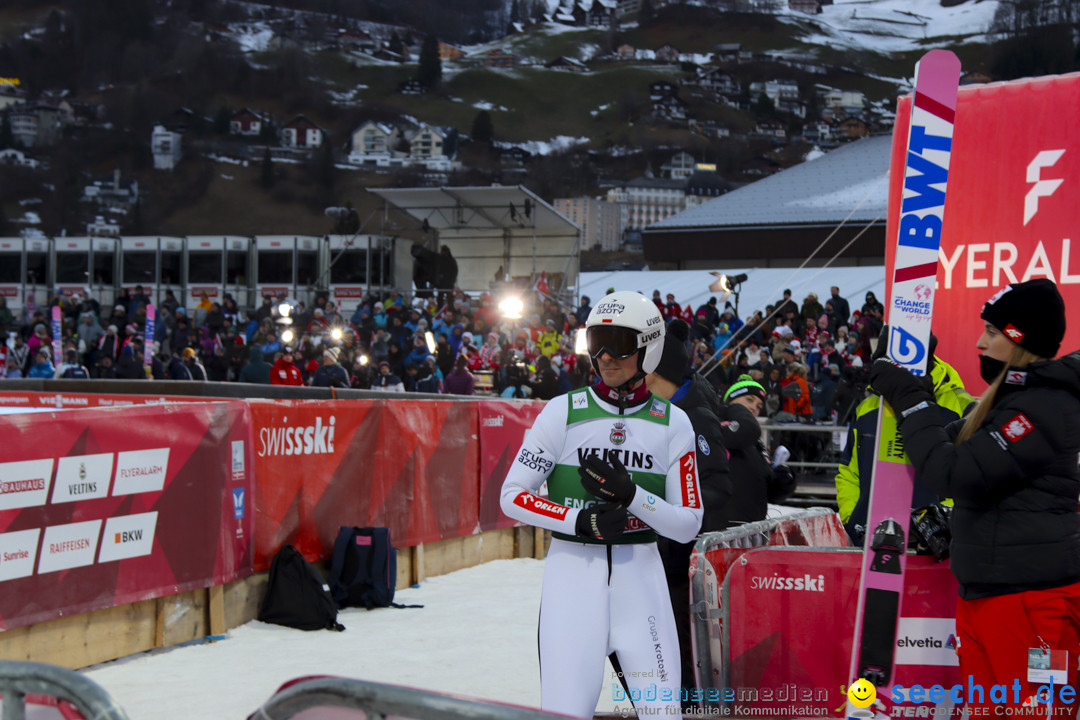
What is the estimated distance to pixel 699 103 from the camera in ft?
632

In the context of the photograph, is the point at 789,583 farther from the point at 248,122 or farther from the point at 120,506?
the point at 248,122

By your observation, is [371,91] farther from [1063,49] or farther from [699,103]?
[1063,49]

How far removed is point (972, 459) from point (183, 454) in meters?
5.18

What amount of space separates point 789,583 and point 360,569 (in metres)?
4.36

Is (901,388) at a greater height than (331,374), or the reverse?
Answer: (901,388)

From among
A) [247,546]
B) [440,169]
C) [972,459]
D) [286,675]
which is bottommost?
[286,675]

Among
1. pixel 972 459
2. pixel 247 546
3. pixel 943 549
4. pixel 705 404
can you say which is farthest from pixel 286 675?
pixel 972 459

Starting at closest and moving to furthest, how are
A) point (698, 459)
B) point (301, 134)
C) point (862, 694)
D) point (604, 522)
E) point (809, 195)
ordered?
point (604, 522) → point (862, 694) → point (698, 459) → point (809, 195) → point (301, 134)

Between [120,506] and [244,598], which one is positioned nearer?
[120,506]

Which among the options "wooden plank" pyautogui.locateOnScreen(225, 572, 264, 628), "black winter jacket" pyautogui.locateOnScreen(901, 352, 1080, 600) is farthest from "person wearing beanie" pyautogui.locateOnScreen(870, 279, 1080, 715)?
"wooden plank" pyautogui.locateOnScreen(225, 572, 264, 628)

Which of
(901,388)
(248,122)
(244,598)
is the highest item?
(248,122)

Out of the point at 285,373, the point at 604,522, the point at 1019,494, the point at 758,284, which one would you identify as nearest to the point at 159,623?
the point at 604,522

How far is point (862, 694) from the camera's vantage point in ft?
13.1
